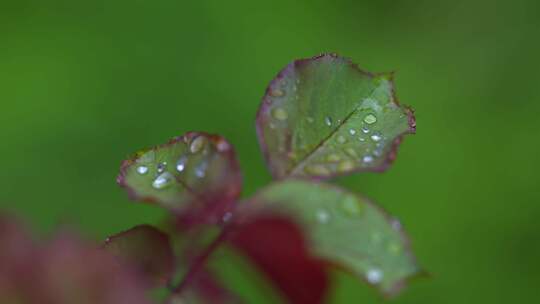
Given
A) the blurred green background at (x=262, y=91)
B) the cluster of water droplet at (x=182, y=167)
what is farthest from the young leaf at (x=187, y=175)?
the blurred green background at (x=262, y=91)

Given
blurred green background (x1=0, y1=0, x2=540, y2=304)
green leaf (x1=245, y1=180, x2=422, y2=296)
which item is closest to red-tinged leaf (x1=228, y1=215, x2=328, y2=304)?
green leaf (x1=245, y1=180, x2=422, y2=296)

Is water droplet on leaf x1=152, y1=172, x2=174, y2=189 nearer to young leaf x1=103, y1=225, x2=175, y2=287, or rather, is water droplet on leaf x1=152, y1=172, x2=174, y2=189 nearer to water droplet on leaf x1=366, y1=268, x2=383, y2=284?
young leaf x1=103, y1=225, x2=175, y2=287

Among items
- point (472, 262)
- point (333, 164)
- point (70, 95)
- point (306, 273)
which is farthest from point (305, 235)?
point (70, 95)

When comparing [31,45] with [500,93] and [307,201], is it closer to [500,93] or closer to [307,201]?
[500,93]

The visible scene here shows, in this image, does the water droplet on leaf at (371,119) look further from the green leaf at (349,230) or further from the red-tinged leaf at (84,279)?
the red-tinged leaf at (84,279)

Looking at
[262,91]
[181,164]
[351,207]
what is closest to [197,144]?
[181,164]

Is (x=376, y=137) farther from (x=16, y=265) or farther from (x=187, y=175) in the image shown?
(x=16, y=265)
